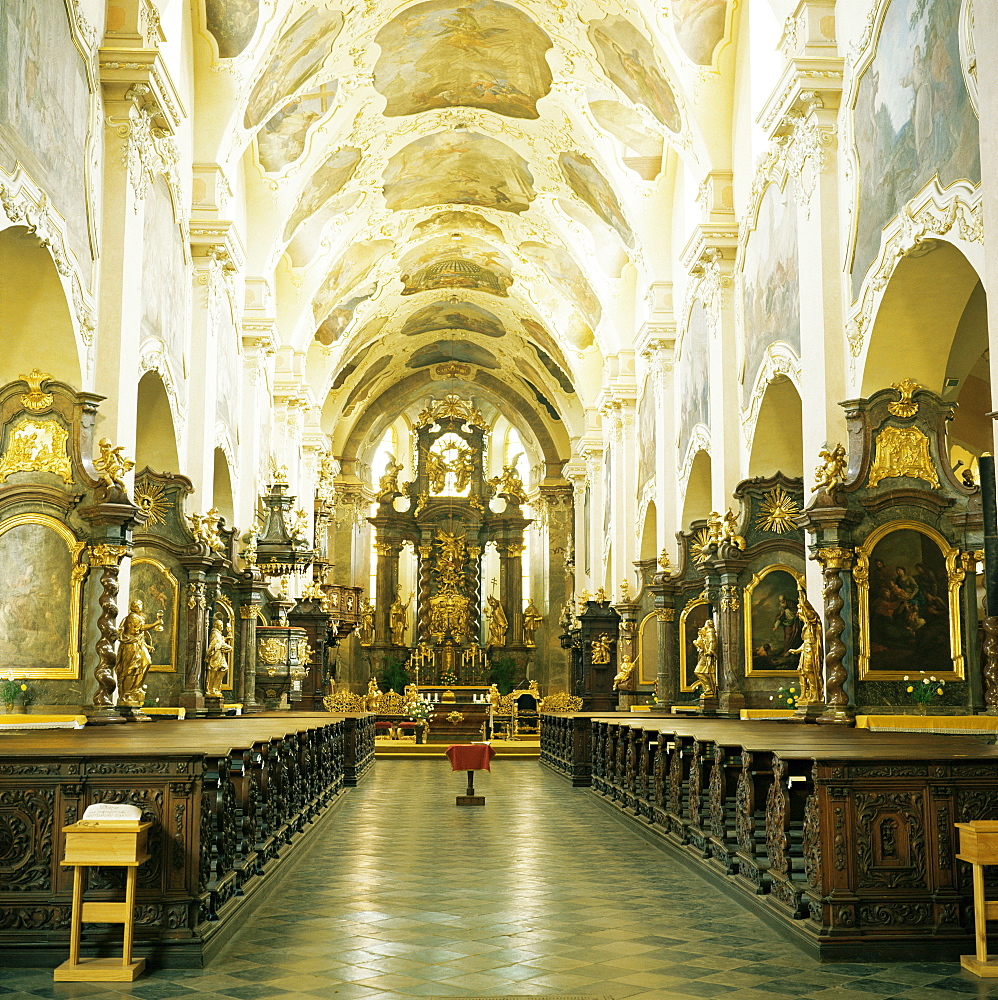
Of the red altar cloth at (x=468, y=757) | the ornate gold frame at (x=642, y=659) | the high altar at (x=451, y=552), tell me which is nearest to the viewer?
the red altar cloth at (x=468, y=757)

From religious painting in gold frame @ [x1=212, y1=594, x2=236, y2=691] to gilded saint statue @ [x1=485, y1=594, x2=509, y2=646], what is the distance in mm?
20356

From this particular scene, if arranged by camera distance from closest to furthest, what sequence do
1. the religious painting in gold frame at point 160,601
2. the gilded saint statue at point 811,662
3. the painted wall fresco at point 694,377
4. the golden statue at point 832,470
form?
the golden statue at point 832,470 → the gilded saint statue at point 811,662 → the religious painting in gold frame at point 160,601 → the painted wall fresco at point 694,377

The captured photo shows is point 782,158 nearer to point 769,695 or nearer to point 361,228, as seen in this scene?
point 769,695

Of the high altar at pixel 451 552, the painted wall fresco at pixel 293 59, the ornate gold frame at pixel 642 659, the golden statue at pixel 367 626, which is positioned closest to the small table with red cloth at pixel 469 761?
the ornate gold frame at pixel 642 659

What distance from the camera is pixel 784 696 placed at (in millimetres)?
14453

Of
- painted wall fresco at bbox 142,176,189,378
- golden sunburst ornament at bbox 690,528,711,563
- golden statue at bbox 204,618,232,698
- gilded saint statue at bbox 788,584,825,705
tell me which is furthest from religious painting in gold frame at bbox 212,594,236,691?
gilded saint statue at bbox 788,584,825,705

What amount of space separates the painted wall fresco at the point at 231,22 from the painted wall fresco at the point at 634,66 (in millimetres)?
5507

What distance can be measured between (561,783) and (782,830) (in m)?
12.5

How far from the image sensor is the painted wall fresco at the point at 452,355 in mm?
38438

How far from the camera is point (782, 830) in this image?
6.89 m

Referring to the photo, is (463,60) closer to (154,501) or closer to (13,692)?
(154,501)

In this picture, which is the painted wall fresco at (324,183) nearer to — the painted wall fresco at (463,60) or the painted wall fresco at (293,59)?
the painted wall fresco at (463,60)

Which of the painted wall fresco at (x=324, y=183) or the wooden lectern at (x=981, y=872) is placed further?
the painted wall fresco at (x=324, y=183)

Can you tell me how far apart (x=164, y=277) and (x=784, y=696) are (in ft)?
31.0
